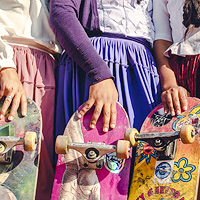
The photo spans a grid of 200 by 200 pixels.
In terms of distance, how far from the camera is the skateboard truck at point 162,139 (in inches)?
67.6

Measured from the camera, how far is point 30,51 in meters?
2.28

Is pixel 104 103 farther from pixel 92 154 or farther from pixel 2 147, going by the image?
pixel 2 147

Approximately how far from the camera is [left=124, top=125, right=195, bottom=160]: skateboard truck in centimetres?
172

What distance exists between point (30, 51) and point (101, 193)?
0.97m

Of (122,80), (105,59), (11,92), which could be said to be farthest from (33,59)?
(122,80)

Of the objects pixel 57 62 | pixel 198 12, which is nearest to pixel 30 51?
pixel 57 62

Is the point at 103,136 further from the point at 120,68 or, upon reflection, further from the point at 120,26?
the point at 120,26

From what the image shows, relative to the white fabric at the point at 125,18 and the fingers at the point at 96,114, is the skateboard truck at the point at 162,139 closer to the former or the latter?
the fingers at the point at 96,114

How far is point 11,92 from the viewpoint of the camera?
202 cm

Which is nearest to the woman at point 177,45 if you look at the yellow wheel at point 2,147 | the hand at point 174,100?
the hand at point 174,100

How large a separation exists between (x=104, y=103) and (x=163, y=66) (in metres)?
0.52

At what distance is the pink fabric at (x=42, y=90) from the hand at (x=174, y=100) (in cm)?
65

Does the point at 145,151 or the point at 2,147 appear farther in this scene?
the point at 145,151

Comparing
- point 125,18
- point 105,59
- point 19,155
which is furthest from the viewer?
point 125,18
